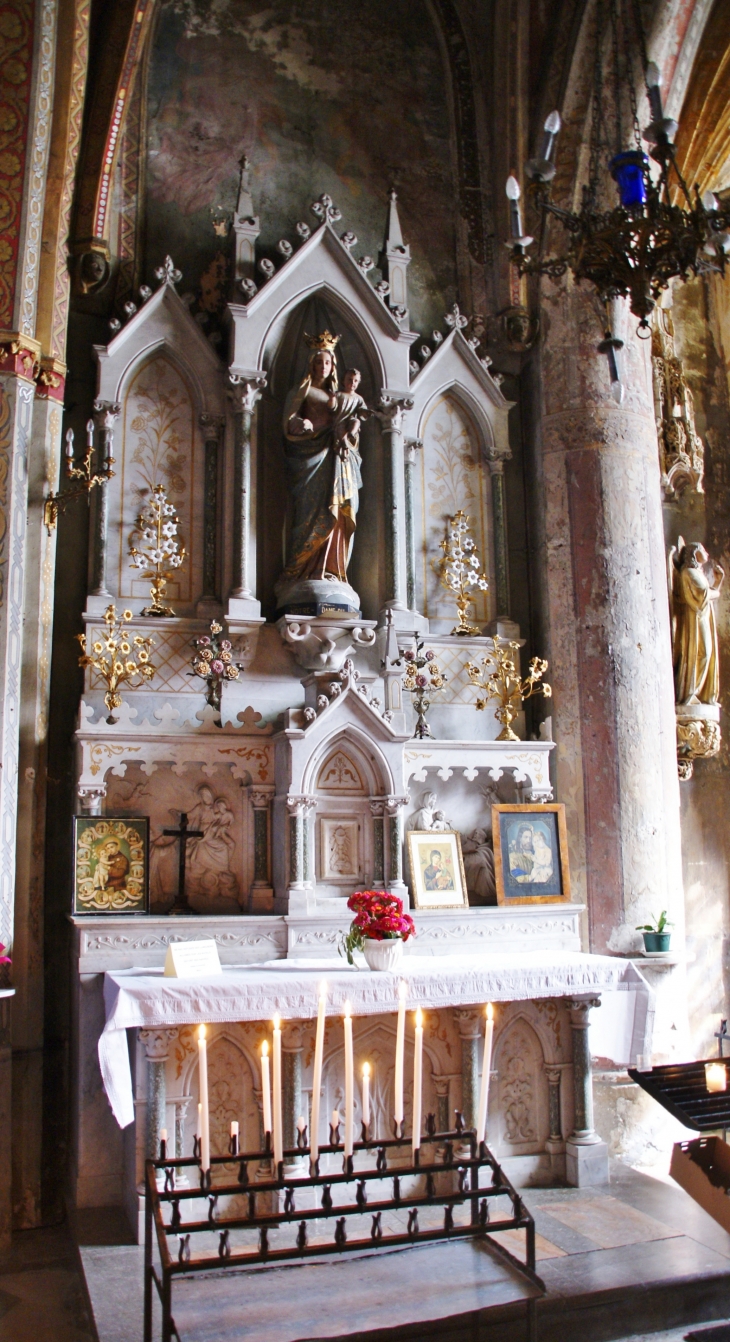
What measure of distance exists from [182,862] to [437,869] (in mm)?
1771

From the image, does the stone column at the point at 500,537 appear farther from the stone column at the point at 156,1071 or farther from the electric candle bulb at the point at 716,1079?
the electric candle bulb at the point at 716,1079

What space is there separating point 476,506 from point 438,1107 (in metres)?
4.68

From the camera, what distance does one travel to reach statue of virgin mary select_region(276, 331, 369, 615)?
26.2 ft

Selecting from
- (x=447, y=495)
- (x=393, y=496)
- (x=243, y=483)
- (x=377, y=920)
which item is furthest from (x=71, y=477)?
(x=377, y=920)

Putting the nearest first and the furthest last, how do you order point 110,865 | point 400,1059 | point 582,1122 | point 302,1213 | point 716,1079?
1. point 302,1213
2. point 400,1059
3. point 716,1079
4. point 582,1122
5. point 110,865

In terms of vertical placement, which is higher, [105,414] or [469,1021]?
[105,414]

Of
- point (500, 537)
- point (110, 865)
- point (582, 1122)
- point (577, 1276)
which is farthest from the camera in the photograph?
point (500, 537)

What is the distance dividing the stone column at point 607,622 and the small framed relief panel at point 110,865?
3.23 meters

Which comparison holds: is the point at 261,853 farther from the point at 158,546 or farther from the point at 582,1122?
the point at 582,1122

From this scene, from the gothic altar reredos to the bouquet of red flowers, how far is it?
716 millimetres

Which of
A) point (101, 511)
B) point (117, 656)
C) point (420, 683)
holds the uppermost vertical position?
point (101, 511)

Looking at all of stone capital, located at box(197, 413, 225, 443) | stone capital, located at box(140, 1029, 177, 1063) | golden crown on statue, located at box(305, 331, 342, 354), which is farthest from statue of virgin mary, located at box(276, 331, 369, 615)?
stone capital, located at box(140, 1029, 177, 1063)

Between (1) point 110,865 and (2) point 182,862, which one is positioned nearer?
(1) point 110,865

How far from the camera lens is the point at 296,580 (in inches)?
315
